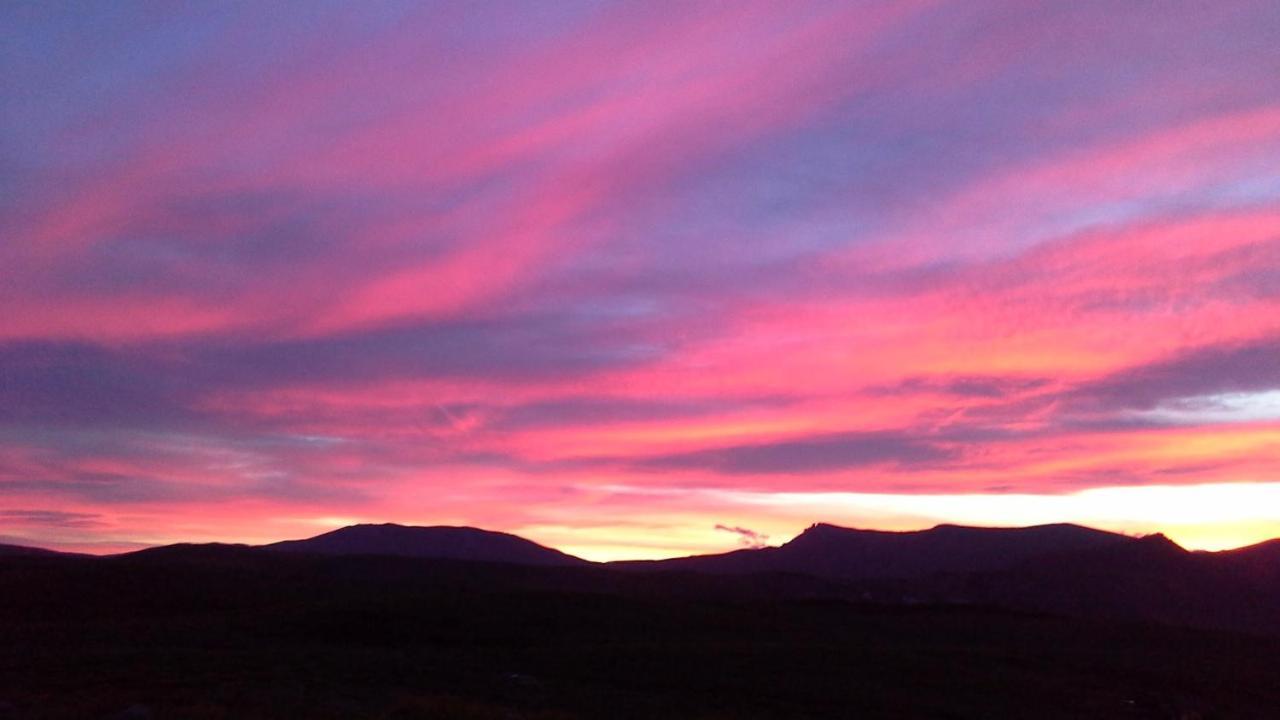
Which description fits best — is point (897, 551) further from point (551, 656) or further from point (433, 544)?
point (551, 656)

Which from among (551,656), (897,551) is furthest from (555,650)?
(897,551)

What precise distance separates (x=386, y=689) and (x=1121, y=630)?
4332cm

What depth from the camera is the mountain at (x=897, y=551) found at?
487 feet

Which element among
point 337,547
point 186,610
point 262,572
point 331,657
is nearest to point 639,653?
point 331,657

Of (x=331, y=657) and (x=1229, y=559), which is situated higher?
(x=1229, y=559)

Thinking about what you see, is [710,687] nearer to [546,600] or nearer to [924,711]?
[924,711]

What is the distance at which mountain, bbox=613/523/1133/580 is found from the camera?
148375 millimetres

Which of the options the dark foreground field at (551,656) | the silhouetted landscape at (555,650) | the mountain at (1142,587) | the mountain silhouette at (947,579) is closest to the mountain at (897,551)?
the mountain silhouette at (947,579)

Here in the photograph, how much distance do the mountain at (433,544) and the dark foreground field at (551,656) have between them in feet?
310

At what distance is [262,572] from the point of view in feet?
246

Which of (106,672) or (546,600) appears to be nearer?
(106,672)

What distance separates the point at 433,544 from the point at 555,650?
133 m

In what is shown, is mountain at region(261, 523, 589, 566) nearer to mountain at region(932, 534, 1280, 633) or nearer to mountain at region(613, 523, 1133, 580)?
mountain at region(613, 523, 1133, 580)

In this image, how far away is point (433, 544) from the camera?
171 meters
